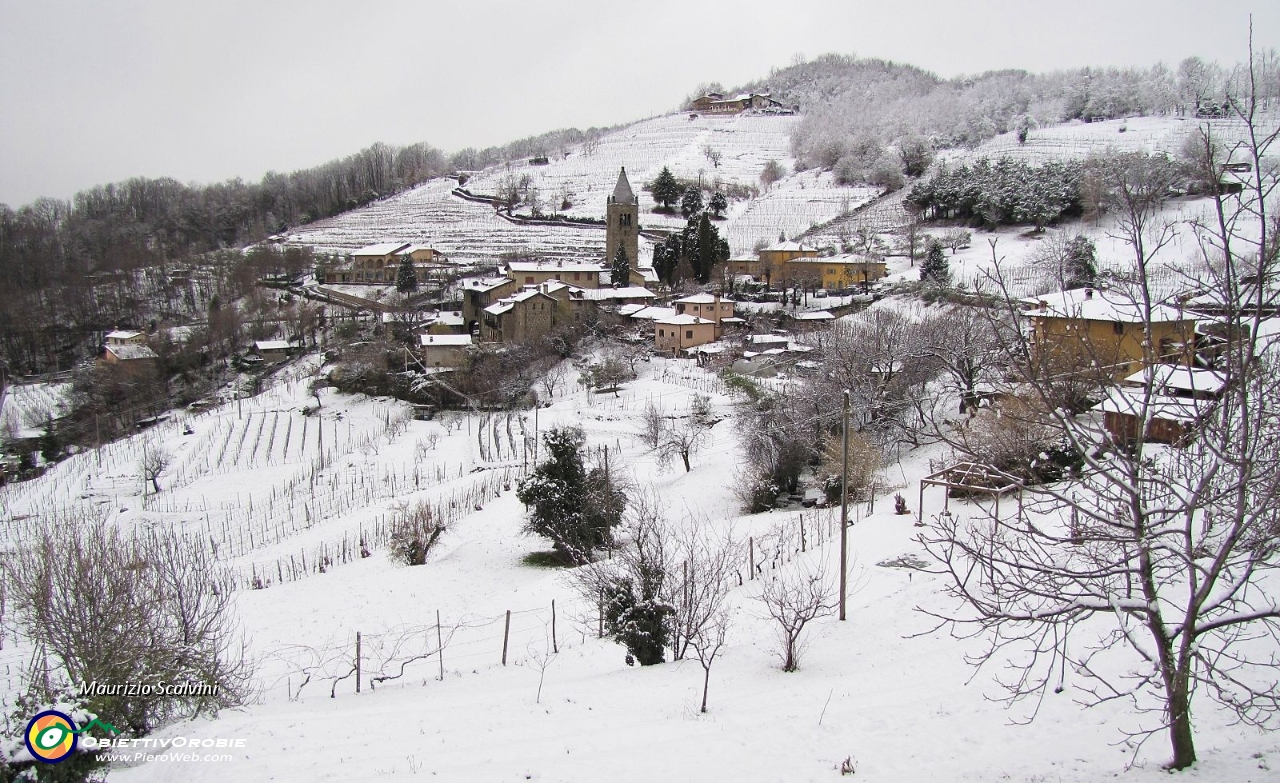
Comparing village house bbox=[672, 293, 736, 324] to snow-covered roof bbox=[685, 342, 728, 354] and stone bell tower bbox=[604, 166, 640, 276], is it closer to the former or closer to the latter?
snow-covered roof bbox=[685, 342, 728, 354]

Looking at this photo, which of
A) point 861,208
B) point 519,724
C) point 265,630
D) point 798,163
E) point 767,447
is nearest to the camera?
point 519,724

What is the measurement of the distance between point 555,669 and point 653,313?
1301 inches

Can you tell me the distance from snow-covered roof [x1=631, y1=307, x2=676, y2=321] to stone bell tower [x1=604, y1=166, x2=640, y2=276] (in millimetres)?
11753

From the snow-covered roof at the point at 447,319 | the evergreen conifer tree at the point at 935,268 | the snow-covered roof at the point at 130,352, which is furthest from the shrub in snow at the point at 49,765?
the snow-covered roof at the point at 130,352

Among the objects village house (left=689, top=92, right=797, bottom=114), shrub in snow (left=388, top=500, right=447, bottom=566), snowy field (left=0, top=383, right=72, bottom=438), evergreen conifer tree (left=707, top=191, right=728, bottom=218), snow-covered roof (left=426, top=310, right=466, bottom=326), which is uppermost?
village house (left=689, top=92, right=797, bottom=114)

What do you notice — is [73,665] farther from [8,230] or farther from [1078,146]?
[8,230]

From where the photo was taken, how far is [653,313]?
43.7 meters

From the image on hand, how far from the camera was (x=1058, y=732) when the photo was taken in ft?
24.6

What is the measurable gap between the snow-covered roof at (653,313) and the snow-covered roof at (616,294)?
105 inches

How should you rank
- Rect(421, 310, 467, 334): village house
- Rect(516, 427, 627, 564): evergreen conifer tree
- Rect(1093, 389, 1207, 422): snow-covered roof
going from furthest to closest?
Rect(421, 310, 467, 334): village house < Rect(516, 427, 627, 564): evergreen conifer tree < Rect(1093, 389, 1207, 422): snow-covered roof

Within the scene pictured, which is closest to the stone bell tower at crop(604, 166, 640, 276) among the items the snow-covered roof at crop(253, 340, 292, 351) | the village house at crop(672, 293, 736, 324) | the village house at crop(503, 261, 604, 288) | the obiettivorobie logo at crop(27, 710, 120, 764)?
the village house at crop(503, 261, 604, 288)

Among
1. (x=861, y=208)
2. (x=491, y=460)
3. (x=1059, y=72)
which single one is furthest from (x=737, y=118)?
(x=491, y=460)

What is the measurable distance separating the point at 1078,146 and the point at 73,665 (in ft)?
266

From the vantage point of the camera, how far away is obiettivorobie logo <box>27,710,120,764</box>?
6.54 m
